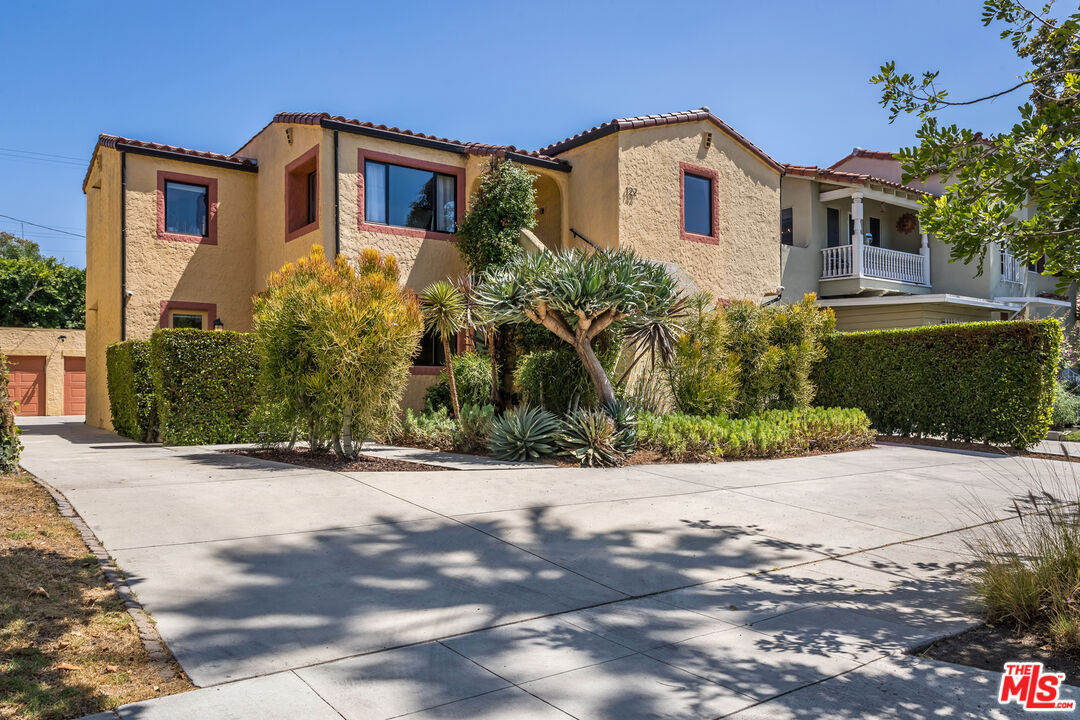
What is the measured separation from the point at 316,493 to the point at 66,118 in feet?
90.3

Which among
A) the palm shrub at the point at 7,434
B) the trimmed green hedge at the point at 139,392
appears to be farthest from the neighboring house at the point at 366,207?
the palm shrub at the point at 7,434

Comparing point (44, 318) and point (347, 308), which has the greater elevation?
point (44, 318)

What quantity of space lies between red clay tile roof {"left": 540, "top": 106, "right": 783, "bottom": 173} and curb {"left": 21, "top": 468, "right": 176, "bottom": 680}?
13851 mm

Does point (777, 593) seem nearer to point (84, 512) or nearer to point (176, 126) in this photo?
point (84, 512)

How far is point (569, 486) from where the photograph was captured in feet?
27.9

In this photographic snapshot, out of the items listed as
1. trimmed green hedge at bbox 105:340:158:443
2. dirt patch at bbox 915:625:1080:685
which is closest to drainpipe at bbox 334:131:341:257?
trimmed green hedge at bbox 105:340:158:443

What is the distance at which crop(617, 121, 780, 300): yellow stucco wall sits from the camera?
17.1m

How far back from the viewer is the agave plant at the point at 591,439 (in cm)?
1027

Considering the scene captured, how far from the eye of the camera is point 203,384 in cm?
1234

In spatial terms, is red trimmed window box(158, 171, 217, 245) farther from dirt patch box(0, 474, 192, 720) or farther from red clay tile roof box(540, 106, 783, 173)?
dirt patch box(0, 474, 192, 720)

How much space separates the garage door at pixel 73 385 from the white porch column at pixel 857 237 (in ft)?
95.1

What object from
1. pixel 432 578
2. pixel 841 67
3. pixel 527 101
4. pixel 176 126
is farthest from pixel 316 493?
pixel 176 126

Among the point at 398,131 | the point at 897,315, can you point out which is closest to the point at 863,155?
the point at 897,315

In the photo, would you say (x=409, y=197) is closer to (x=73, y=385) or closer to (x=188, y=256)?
(x=188, y=256)
